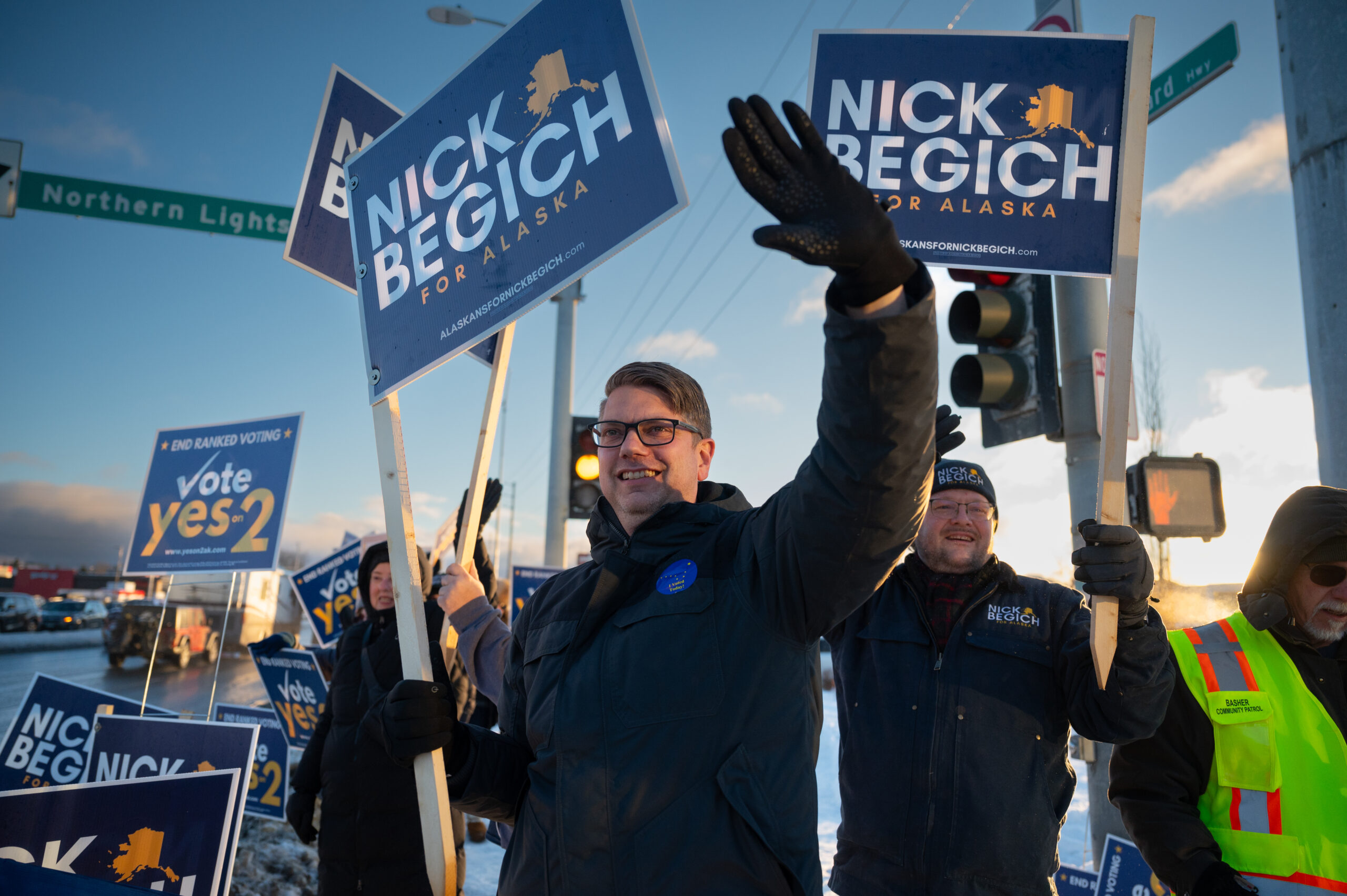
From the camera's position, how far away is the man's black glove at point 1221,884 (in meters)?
2.13

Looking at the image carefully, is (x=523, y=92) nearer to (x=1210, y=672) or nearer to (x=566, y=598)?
(x=566, y=598)

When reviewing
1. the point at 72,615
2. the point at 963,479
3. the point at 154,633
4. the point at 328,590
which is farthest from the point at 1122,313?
the point at 72,615

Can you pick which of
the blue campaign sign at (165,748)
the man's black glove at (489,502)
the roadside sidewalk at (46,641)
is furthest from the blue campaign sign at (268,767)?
the roadside sidewalk at (46,641)

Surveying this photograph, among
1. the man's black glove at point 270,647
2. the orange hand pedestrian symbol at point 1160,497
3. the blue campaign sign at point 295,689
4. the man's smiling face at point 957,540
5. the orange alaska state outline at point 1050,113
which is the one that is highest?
the orange alaska state outline at point 1050,113

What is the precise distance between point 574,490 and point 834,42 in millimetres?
5346

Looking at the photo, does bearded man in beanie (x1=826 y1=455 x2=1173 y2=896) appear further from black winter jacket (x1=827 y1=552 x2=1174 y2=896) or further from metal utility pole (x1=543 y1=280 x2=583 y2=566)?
metal utility pole (x1=543 y1=280 x2=583 y2=566)

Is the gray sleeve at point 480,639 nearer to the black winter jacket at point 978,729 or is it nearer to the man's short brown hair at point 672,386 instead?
the man's short brown hair at point 672,386

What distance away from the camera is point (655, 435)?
1818 mm

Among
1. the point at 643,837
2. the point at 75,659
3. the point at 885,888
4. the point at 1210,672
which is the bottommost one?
the point at 75,659

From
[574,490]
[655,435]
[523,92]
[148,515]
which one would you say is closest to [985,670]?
[655,435]

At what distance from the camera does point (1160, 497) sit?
12.1ft

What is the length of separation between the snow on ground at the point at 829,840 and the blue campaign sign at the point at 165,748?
1.53 m

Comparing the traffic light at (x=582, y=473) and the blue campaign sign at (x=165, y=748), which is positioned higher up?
the traffic light at (x=582, y=473)

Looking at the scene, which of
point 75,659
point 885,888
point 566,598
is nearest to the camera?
point 566,598
